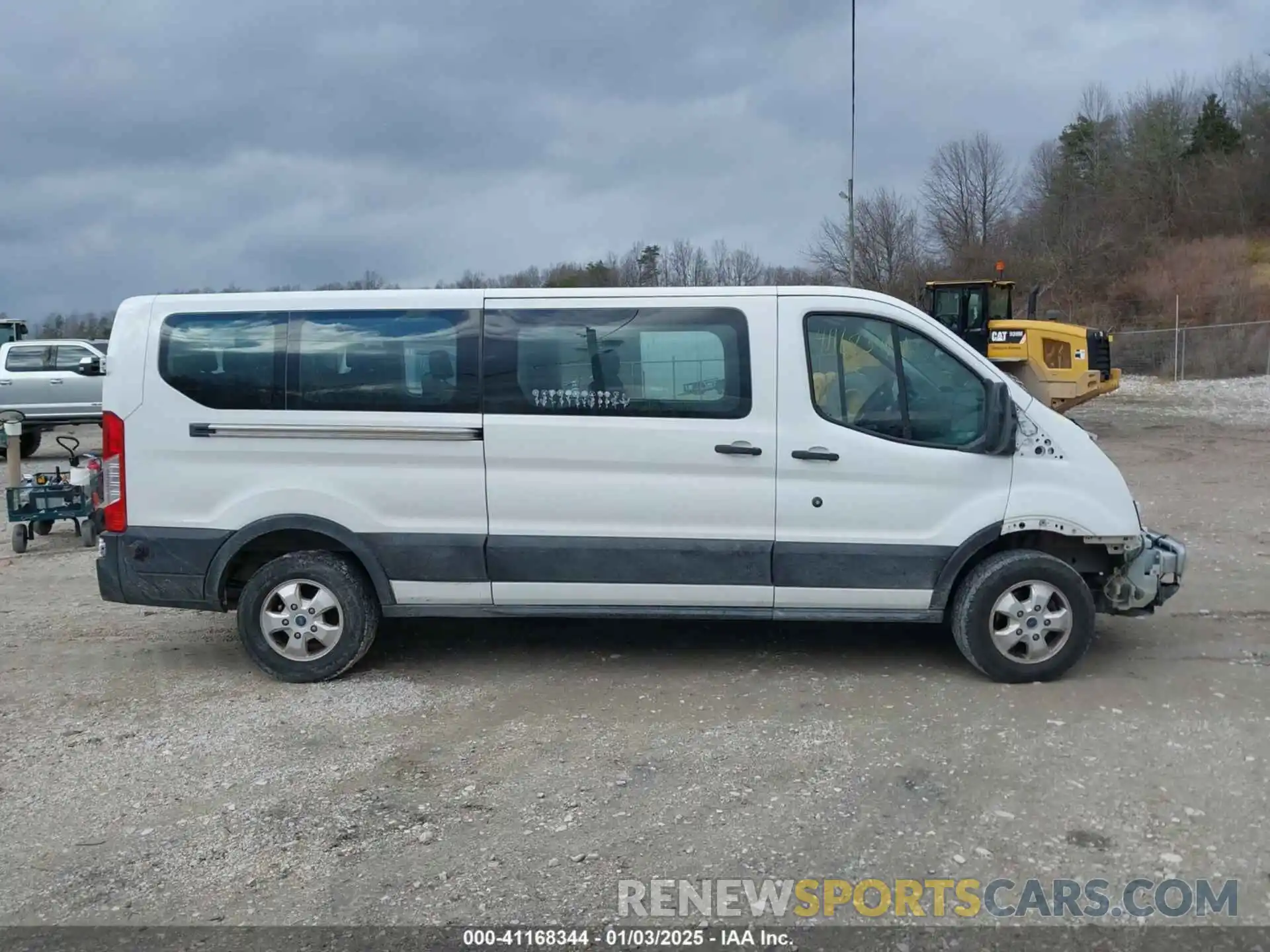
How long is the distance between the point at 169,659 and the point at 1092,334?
1917 cm

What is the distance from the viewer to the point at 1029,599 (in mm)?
5570

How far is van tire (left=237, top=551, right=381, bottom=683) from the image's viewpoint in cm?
576

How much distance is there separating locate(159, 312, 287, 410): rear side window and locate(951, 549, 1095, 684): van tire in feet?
12.8

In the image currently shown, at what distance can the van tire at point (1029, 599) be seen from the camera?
5.52 metres

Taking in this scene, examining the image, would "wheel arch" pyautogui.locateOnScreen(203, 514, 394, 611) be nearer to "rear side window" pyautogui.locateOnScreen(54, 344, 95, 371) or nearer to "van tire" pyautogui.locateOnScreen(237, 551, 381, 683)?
"van tire" pyautogui.locateOnScreen(237, 551, 381, 683)

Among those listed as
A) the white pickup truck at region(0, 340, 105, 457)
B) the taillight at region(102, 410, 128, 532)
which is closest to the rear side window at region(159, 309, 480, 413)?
the taillight at region(102, 410, 128, 532)

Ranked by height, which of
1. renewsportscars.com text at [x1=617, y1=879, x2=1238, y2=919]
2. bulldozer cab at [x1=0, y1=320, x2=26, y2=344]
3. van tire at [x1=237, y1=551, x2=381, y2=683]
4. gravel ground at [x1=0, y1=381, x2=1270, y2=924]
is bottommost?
renewsportscars.com text at [x1=617, y1=879, x2=1238, y2=919]

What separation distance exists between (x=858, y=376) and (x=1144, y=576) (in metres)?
1.93

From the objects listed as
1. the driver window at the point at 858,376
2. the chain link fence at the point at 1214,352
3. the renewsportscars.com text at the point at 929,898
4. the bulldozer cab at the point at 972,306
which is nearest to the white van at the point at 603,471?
the driver window at the point at 858,376

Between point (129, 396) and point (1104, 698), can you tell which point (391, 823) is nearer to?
point (129, 396)

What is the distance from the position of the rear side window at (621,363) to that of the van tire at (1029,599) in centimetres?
158

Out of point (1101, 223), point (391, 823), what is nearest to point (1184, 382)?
point (1101, 223)

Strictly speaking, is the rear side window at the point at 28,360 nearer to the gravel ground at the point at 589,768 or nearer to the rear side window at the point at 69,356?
the rear side window at the point at 69,356

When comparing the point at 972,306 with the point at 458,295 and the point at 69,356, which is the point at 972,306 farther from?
the point at 458,295
